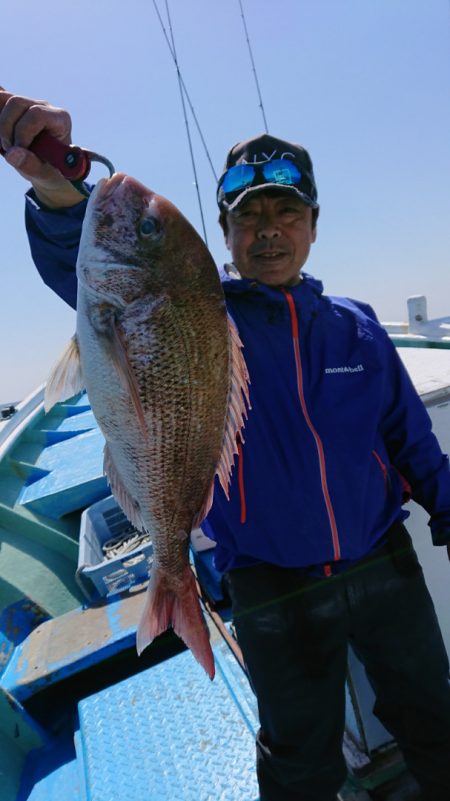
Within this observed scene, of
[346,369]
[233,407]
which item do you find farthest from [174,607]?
[346,369]

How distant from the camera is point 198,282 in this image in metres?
1.42

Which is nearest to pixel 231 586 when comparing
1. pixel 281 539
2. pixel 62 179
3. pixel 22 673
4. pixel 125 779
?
pixel 281 539

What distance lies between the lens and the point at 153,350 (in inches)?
55.6

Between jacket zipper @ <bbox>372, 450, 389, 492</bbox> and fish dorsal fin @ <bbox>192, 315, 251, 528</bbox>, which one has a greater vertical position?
fish dorsal fin @ <bbox>192, 315, 251, 528</bbox>

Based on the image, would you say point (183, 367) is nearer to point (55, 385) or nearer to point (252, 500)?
point (55, 385)

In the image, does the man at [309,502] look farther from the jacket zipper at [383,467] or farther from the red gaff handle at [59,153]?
the red gaff handle at [59,153]

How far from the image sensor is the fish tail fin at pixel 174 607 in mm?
1613

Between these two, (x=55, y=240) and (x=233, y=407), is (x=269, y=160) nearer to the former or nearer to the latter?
(x=55, y=240)

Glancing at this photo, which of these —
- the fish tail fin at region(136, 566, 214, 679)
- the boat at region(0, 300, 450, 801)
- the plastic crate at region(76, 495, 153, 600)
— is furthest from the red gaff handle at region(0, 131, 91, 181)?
the plastic crate at region(76, 495, 153, 600)

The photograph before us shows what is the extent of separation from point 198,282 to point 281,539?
996mm

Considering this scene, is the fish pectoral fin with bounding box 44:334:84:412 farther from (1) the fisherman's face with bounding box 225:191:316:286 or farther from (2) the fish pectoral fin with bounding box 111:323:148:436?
(1) the fisherman's face with bounding box 225:191:316:286

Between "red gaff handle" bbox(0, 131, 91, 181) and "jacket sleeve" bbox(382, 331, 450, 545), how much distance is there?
1407mm

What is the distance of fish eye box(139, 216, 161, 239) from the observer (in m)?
1.40

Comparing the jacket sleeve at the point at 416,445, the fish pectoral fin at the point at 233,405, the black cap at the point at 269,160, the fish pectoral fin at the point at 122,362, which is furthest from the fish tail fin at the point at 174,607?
the black cap at the point at 269,160
